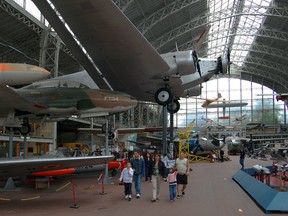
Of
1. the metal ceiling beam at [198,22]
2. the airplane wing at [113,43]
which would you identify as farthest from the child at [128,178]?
the metal ceiling beam at [198,22]

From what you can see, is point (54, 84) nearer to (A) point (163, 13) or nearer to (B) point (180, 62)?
(B) point (180, 62)

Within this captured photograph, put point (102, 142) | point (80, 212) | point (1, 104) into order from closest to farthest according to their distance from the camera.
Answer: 1. point (80, 212)
2. point (1, 104)
3. point (102, 142)

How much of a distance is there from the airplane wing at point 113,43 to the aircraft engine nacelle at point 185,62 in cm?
72

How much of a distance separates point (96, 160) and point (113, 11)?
556 cm

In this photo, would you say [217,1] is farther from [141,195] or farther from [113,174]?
[141,195]

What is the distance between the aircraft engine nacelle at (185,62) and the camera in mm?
14445

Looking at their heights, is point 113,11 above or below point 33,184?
above

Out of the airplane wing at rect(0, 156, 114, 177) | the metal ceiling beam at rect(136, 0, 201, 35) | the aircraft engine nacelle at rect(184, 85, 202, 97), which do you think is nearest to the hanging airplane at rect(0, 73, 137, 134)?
the airplane wing at rect(0, 156, 114, 177)

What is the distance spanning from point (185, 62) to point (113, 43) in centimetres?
355

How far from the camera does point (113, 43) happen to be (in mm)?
12938

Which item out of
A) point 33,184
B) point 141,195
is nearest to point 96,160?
point 141,195

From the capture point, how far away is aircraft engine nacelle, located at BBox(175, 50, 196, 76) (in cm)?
1445

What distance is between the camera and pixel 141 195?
1064cm

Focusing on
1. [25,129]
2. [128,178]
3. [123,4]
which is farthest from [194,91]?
[128,178]
